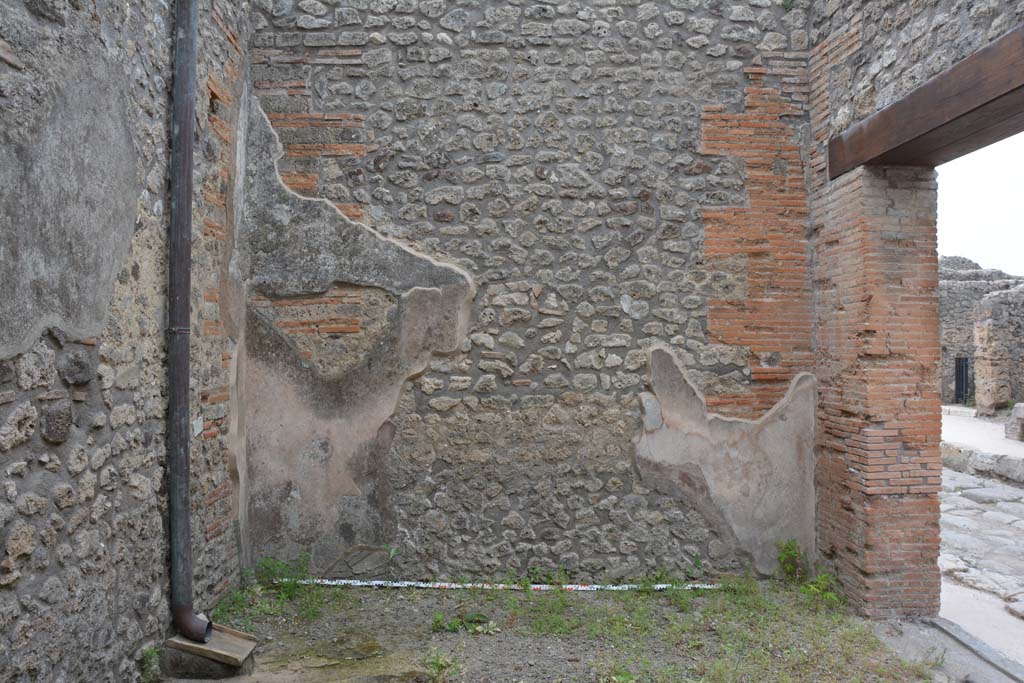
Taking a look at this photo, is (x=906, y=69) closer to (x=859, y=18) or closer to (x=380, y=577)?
(x=859, y=18)

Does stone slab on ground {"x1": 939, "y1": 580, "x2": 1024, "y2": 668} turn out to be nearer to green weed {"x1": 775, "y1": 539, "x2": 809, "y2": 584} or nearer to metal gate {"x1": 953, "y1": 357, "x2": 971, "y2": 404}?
green weed {"x1": 775, "y1": 539, "x2": 809, "y2": 584}

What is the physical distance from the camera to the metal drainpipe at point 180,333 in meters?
3.20

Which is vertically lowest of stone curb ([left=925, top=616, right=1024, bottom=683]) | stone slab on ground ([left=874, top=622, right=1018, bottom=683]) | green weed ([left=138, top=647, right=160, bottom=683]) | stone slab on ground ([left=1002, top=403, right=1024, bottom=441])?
stone slab on ground ([left=874, top=622, right=1018, bottom=683])

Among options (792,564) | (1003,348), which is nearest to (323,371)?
(792,564)

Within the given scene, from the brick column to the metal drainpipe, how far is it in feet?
12.3

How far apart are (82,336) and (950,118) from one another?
4101 mm

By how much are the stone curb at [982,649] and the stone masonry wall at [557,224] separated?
4.05ft

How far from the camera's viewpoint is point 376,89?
4.34 meters

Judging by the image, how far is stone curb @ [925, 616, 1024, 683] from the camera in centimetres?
324

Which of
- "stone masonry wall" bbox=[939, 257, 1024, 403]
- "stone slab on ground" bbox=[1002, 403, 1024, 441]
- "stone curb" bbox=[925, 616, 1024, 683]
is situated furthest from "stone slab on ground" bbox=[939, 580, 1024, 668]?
"stone masonry wall" bbox=[939, 257, 1024, 403]

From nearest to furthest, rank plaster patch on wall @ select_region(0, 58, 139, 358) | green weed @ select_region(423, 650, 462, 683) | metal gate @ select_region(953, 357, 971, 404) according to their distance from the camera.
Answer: plaster patch on wall @ select_region(0, 58, 139, 358)
green weed @ select_region(423, 650, 462, 683)
metal gate @ select_region(953, 357, 971, 404)

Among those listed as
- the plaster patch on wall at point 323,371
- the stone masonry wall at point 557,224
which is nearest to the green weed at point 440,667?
the stone masonry wall at point 557,224

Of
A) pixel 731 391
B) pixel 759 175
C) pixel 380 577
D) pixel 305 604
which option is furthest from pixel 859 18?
pixel 305 604

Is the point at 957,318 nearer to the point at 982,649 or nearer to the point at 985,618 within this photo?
the point at 985,618
